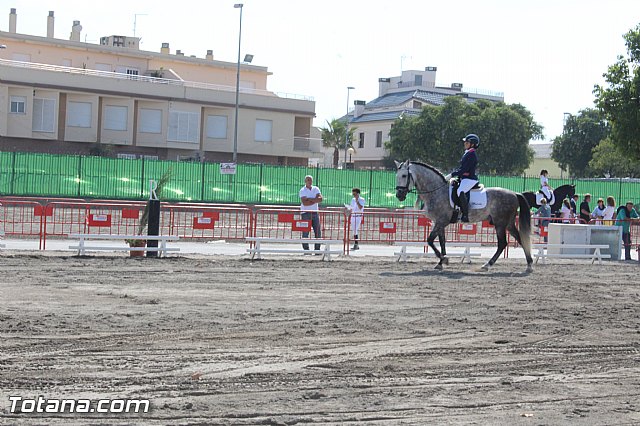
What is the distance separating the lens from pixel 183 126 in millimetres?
61250

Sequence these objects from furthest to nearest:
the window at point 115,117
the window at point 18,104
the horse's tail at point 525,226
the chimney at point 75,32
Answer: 1. the chimney at point 75,32
2. the window at point 115,117
3. the window at point 18,104
4. the horse's tail at point 525,226

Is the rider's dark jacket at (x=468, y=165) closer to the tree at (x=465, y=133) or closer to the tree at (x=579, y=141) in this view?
the tree at (x=465, y=133)

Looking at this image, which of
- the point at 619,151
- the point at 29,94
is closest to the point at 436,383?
the point at 619,151

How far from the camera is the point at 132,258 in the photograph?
2069cm

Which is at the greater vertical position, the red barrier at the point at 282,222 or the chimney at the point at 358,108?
the chimney at the point at 358,108

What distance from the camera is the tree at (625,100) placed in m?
35.0

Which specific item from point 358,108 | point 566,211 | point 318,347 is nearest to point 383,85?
point 358,108

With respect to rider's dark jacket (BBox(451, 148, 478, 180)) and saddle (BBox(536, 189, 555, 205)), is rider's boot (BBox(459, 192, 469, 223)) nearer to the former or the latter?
rider's dark jacket (BBox(451, 148, 478, 180))

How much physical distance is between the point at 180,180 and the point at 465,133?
111ft

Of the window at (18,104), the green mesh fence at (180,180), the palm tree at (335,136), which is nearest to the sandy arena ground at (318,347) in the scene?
the green mesh fence at (180,180)

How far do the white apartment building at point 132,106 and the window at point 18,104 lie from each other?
0.19 ft

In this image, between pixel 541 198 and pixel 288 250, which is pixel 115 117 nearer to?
pixel 541 198

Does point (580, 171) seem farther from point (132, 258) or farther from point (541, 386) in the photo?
point (541, 386)

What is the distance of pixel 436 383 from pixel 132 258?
13.4 meters
